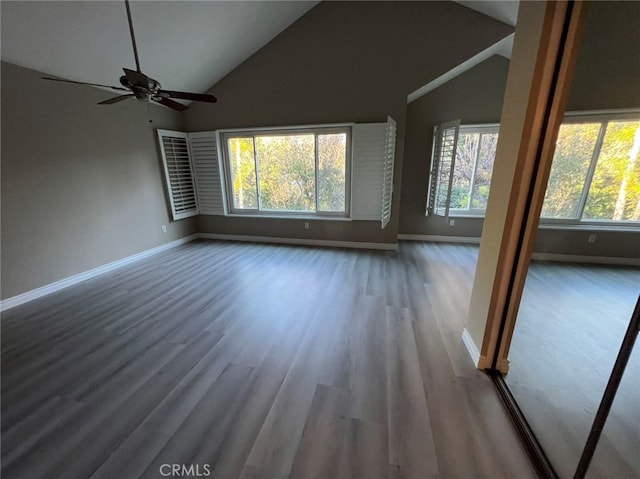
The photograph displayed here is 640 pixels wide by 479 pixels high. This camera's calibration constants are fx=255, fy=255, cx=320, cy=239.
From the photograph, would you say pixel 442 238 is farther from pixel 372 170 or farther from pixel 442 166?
pixel 372 170

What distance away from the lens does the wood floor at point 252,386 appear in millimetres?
1256

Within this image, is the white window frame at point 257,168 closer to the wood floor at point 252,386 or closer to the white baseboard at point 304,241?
the white baseboard at point 304,241

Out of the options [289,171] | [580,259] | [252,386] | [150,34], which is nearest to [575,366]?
[580,259]

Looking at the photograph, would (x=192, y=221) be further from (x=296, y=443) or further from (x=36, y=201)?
(x=296, y=443)

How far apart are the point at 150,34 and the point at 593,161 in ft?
14.0

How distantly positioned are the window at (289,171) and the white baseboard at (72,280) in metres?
1.63

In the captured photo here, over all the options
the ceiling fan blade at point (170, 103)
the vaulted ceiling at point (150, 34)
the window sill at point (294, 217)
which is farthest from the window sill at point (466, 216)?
the ceiling fan blade at point (170, 103)

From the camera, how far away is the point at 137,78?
73.4 inches

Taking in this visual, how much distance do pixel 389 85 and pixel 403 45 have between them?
1.64 ft

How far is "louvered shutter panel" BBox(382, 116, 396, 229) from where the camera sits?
3656 millimetres

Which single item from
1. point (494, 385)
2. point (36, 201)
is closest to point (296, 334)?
point (494, 385)

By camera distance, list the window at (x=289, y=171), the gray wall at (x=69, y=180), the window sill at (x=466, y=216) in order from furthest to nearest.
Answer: the window sill at (x=466, y=216) → the window at (x=289, y=171) → the gray wall at (x=69, y=180)

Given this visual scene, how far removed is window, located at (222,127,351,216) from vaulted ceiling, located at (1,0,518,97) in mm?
1199

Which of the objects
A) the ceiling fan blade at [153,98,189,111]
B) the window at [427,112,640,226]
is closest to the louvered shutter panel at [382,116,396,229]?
the window at [427,112,640,226]
